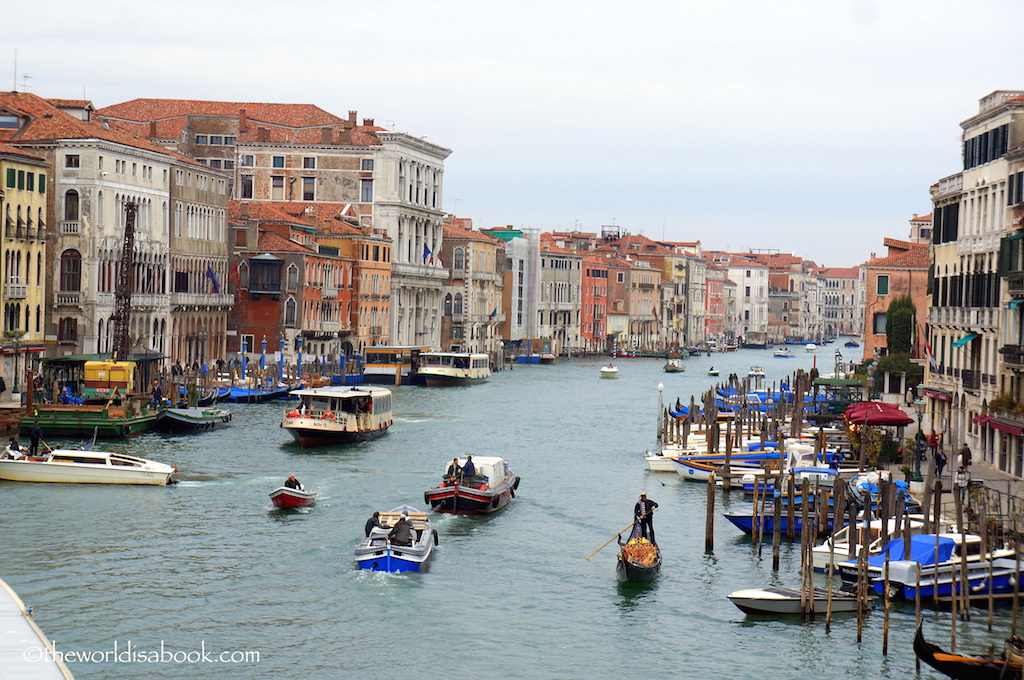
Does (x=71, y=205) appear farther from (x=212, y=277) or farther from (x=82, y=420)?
(x=82, y=420)

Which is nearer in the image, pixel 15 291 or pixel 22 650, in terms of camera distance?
pixel 22 650

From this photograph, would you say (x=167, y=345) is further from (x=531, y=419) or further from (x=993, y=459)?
(x=993, y=459)

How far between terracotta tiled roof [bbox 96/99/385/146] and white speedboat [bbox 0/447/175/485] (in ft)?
174

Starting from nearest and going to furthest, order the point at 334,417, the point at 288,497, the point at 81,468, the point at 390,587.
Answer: the point at 390,587
the point at 288,497
the point at 81,468
the point at 334,417

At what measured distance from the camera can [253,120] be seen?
88.8 metres

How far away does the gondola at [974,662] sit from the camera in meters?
18.3

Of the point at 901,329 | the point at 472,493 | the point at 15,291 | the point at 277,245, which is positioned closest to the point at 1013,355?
the point at 472,493

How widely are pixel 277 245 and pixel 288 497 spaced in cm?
4155

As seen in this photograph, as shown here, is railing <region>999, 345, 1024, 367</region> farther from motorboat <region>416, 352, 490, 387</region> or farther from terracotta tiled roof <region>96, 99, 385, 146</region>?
terracotta tiled roof <region>96, 99, 385, 146</region>

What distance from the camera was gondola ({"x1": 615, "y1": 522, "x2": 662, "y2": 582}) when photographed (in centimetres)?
2555

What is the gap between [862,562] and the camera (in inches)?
875

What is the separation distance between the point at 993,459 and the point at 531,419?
25501 millimetres

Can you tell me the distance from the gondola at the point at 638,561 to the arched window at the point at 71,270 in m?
35.0

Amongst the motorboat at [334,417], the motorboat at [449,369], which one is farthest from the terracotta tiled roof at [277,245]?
the motorboat at [334,417]
